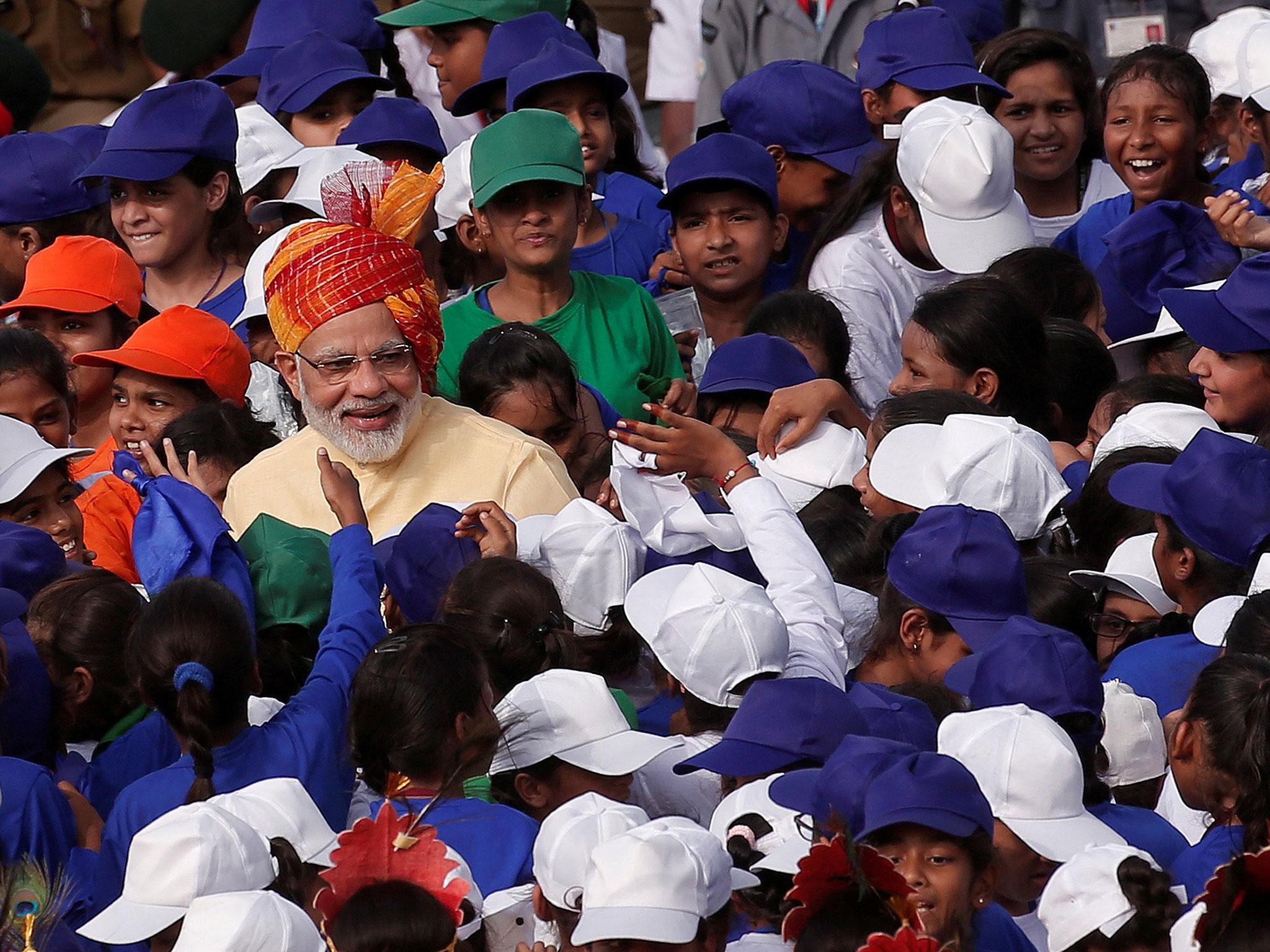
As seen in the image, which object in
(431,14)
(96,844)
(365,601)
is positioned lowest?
(96,844)

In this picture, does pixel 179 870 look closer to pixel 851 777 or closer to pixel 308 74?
pixel 851 777

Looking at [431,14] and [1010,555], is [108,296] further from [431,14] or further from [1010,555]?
[1010,555]

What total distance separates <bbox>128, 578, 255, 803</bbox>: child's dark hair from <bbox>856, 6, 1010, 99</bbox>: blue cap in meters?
3.56

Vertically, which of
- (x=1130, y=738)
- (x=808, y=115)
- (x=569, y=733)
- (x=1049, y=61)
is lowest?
(x=1130, y=738)

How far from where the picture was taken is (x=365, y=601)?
4219 mm

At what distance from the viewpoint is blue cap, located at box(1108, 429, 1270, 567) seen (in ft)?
14.6

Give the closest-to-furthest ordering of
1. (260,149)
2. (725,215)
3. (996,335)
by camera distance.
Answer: (996,335), (725,215), (260,149)

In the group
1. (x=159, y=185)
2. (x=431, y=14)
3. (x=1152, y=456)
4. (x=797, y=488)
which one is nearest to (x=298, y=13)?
(x=431, y=14)

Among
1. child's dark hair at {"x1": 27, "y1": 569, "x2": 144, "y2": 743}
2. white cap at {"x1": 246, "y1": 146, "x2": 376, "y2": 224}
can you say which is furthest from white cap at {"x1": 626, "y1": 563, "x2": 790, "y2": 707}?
white cap at {"x1": 246, "y1": 146, "x2": 376, "y2": 224}

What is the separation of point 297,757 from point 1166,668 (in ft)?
5.57

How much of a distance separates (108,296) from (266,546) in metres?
1.91

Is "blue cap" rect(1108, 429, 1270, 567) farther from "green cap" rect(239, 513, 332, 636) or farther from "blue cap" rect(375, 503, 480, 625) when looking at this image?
"green cap" rect(239, 513, 332, 636)

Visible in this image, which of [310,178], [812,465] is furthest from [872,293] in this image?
[310,178]

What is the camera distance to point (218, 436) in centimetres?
549
